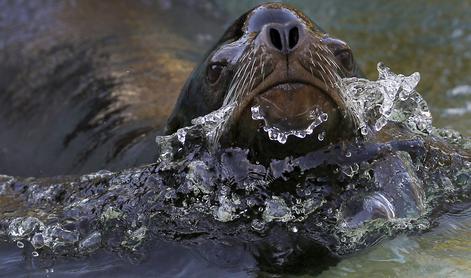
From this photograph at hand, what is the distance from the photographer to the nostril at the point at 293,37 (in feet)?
9.52

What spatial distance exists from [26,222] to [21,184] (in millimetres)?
578

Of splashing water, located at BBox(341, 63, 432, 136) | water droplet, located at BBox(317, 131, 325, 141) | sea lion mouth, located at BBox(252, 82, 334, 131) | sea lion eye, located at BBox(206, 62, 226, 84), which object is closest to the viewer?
sea lion mouth, located at BBox(252, 82, 334, 131)

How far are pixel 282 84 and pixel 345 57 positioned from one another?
21.1 inches

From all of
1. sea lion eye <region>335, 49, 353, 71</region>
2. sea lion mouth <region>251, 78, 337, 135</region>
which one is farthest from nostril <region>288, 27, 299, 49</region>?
sea lion eye <region>335, 49, 353, 71</region>

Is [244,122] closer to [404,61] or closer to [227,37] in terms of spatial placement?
[227,37]

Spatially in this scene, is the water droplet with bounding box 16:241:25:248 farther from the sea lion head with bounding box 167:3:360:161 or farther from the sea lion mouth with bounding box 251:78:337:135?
the sea lion mouth with bounding box 251:78:337:135

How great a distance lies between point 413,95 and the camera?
3.68 metres

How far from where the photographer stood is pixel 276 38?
2924mm

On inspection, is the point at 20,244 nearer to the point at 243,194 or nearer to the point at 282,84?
the point at 243,194

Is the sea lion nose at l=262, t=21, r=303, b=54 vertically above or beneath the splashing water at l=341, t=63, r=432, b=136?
above

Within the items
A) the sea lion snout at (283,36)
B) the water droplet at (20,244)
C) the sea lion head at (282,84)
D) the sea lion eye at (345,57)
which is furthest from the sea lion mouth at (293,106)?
the water droplet at (20,244)

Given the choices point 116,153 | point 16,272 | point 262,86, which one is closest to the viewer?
point 262,86

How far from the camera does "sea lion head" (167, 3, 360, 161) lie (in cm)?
288

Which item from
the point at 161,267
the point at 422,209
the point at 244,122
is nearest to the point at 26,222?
the point at 161,267
